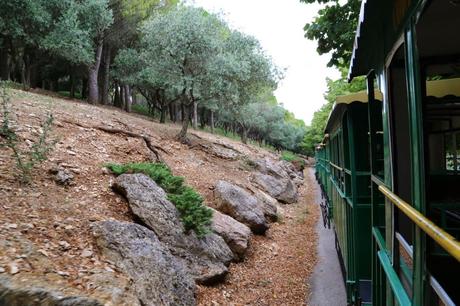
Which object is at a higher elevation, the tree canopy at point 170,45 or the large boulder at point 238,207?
the tree canopy at point 170,45

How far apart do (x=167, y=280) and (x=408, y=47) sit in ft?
15.5

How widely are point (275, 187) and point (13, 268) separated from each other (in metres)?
14.1

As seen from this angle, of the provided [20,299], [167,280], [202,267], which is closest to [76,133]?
[202,267]

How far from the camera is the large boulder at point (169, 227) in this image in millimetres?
6770

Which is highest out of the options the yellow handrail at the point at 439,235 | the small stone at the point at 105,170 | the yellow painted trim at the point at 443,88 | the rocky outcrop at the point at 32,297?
the yellow painted trim at the point at 443,88

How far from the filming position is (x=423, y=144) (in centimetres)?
187

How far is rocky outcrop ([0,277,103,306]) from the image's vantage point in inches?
145

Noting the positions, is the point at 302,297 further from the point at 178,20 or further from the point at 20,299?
the point at 178,20

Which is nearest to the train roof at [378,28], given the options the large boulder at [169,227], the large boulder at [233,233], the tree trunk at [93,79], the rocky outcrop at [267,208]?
the large boulder at [169,227]

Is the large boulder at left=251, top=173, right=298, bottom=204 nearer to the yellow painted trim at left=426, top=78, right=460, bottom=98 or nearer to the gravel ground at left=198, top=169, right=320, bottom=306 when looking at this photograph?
the gravel ground at left=198, top=169, right=320, bottom=306

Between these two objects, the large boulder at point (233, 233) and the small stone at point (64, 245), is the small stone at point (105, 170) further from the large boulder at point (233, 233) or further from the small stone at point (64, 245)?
the small stone at point (64, 245)

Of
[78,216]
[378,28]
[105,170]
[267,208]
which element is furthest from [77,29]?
[378,28]

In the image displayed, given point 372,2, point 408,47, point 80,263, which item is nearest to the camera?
point 408,47

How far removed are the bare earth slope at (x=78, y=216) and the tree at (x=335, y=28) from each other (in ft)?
17.1
